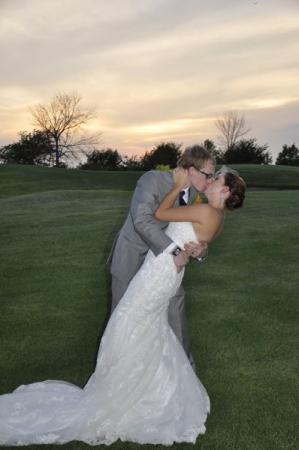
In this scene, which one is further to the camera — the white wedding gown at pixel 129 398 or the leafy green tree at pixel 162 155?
the leafy green tree at pixel 162 155

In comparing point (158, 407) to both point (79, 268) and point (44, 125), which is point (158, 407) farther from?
point (44, 125)

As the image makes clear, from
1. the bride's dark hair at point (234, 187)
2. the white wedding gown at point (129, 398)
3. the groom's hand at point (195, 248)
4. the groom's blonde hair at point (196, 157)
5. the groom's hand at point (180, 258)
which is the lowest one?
the white wedding gown at point (129, 398)

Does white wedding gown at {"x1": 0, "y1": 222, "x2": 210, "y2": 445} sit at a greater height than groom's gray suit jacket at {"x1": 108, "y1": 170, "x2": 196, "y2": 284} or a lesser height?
lesser

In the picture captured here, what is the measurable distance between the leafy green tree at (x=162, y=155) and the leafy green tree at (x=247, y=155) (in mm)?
8731

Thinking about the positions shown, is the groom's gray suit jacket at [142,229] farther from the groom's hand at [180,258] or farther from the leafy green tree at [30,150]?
the leafy green tree at [30,150]

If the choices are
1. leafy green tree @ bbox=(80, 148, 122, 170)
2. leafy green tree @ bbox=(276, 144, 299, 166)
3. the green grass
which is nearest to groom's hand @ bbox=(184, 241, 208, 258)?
the green grass

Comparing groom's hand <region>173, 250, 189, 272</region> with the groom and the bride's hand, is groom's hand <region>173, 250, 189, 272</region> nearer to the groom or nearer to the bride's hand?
the groom

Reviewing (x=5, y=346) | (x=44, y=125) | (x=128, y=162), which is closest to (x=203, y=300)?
(x=5, y=346)

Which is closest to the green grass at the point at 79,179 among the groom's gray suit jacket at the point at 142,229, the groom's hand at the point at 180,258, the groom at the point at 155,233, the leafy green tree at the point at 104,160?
the leafy green tree at the point at 104,160

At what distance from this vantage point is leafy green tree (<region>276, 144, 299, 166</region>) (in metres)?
67.0

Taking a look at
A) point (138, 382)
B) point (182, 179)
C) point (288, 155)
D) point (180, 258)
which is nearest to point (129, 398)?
point (138, 382)

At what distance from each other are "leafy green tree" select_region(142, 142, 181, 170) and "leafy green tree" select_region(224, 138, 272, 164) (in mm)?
8731

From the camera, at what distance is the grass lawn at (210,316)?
6.13 m

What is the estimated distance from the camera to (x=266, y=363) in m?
7.46
